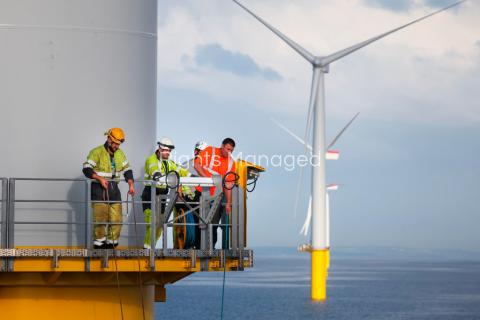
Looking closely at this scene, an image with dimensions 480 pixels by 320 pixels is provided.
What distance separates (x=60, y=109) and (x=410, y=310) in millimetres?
126349

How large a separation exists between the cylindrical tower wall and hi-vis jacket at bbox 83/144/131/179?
1.29ft

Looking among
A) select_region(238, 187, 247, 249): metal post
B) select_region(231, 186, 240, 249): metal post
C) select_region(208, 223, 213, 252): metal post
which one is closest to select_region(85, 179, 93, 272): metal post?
select_region(208, 223, 213, 252): metal post

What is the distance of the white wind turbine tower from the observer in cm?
5834

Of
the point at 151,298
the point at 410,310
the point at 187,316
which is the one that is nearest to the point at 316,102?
the point at 151,298

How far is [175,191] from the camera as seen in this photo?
15.6 m

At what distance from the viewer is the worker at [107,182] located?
48.7 ft

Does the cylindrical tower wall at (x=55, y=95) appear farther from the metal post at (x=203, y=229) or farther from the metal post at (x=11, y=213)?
the metal post at (x=203, y=229)

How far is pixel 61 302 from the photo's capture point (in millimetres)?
14961

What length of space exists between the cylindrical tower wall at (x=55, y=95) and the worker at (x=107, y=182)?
1.09 ft

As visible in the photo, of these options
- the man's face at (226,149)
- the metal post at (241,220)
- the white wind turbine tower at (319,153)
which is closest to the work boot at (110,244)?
the metal post at (241,220)

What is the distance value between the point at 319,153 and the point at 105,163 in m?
58.7

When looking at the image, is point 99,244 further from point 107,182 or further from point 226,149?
point 226,149

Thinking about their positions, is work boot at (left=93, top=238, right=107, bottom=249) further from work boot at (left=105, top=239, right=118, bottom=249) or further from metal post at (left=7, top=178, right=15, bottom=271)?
metal post at (left=7, top=178, right=15, bottom=271)

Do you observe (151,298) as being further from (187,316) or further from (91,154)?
(187,316)
